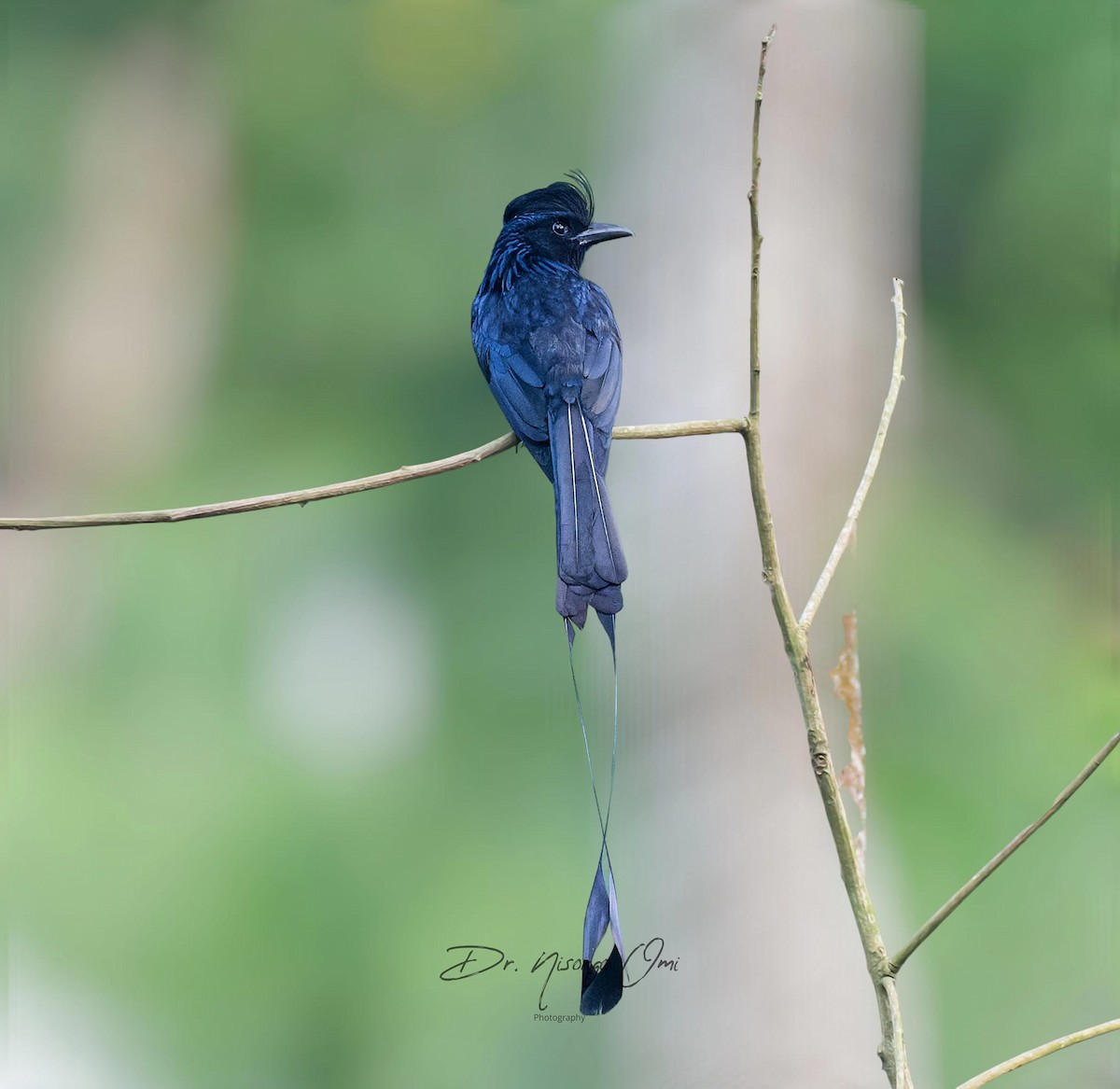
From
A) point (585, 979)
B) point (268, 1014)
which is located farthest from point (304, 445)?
point (585, 979)

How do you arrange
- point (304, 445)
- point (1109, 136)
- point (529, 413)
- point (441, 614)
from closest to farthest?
point (529, 413) → point (1109, 136) → point (441, 614) → point (304, 445)

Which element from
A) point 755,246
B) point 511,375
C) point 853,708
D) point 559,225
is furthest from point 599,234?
point 853,708

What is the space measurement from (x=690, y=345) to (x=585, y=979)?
157cm

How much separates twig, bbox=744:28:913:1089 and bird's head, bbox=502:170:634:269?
603 millimetres

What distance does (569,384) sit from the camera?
3.33 ft

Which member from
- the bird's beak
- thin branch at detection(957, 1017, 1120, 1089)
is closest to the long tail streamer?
thin branch at detection(957, 1017, 1120, 1089)

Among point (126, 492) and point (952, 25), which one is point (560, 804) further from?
point (952, 25)

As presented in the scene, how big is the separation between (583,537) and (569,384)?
0.29 metres

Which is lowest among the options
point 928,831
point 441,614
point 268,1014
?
point 268,1014

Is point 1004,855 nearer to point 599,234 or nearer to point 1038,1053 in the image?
point 1038,1053

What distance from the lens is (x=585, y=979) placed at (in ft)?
2.25

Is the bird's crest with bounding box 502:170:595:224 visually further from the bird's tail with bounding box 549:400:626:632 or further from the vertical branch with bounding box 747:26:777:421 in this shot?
the vertical branch with bounding box 747:26:777:421

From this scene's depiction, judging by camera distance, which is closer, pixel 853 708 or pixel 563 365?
pixel 853 708

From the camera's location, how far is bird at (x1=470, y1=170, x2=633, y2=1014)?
698 mm
